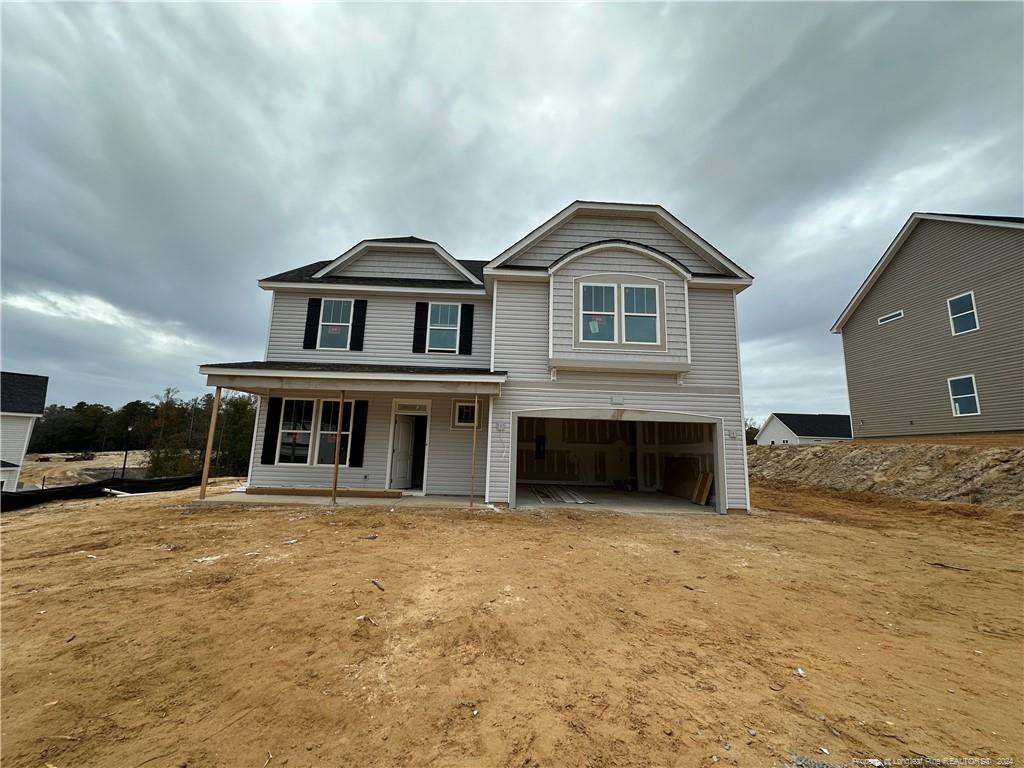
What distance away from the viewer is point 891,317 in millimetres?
17047

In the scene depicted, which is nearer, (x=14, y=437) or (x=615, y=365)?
(x=615, y=365)

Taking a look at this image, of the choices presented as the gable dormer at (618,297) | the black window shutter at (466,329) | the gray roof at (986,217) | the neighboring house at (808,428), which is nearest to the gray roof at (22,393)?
the black window shutter at (466,329)

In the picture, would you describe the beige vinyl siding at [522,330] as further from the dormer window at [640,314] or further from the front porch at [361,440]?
the dormer window at [640,314]

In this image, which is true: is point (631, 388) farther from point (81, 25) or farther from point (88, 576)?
point (81, 25)

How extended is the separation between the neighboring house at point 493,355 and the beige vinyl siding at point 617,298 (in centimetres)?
4

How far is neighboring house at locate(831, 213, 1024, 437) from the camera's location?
43.1 ft

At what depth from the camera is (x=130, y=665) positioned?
2.88 metres

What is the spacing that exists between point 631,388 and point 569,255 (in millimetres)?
3833

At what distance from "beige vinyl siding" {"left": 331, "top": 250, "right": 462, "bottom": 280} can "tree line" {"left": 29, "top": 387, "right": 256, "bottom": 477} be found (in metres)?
20.3

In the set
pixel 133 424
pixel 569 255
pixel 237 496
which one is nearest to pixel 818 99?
pixel 569 255

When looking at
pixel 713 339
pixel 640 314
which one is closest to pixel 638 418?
pixel 640 314

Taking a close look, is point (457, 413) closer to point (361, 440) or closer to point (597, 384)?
point (361, 440)

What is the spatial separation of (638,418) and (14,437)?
27.4m

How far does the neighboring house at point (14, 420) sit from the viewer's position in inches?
676
